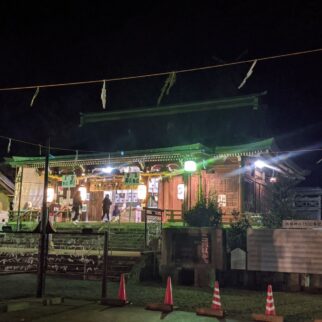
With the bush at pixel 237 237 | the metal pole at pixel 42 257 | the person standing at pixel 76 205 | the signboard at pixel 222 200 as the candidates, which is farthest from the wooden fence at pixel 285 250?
the person standing at pixel 76 205

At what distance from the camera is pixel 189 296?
43.5 ft

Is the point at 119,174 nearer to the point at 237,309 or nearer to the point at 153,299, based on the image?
the point at 153,299

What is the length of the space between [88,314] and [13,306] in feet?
6.28

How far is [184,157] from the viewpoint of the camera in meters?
23.8

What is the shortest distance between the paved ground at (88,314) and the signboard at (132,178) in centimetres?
1369

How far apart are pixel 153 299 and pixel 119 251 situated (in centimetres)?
721

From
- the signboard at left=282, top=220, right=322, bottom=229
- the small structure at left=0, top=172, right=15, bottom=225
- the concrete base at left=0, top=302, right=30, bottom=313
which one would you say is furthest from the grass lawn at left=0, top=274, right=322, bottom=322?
the small structure at left=0, top=172, right=15, bottom=225

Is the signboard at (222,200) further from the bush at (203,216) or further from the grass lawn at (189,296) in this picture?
the grass lawn at (189,296)

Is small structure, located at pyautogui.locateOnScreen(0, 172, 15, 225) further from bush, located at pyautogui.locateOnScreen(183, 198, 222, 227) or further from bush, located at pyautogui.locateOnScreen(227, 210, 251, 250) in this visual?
bush, located at pyautogui.locateOnScreen(227, 210, 251, 250)

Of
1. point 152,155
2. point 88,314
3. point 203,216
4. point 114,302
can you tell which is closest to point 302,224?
point 203,216

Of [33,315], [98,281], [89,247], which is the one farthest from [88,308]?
[89,247]

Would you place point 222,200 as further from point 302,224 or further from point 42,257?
point 42,257

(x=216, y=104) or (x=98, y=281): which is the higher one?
(x=216, y=104)

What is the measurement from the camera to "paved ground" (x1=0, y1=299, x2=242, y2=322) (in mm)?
9992
